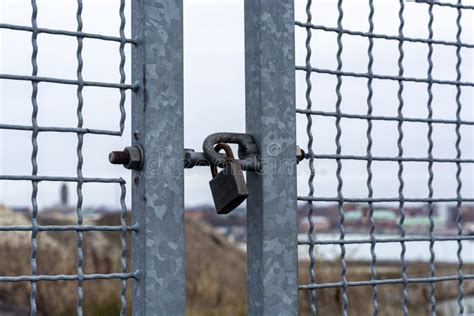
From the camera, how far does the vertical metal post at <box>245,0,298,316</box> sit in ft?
5.43

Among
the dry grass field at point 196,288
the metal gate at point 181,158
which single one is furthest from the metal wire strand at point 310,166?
the dry grass field at point 196,288

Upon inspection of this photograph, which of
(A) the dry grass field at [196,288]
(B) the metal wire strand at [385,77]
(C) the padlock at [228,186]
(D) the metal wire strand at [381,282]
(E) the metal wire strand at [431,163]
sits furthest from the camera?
(A) the dry grass field at [196,288]

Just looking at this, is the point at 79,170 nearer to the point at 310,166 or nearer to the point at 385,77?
the point at 310,166

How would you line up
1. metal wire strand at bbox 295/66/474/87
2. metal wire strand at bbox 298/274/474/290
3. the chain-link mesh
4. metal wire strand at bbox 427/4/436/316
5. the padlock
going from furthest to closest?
metal wire strand at bbox 427/4/436/316, metal wire strand at bbox 295/66/474/87, metal wire strand at bbox 298/274/474/290, the padlock, the chain-link mesh

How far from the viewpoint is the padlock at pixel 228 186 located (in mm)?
1577

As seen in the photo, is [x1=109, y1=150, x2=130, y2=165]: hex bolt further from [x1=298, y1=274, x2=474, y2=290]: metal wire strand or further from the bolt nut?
[x1=298, y1=274, x2=474, y2=290]: metal wire strand

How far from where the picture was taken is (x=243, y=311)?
5.54 metres

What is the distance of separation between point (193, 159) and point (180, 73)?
176mm

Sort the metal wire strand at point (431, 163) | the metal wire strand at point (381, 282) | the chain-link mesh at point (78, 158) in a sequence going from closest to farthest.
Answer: the chain-link mesh at point (78, 158), the metal wire strand at point (381, 282), the metal wire strand at point (431, 163)

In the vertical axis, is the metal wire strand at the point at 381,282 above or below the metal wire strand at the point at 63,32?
below

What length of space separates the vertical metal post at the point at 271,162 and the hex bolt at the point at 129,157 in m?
0.27

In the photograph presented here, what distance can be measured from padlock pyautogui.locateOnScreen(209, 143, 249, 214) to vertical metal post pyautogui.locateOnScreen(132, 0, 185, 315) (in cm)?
9

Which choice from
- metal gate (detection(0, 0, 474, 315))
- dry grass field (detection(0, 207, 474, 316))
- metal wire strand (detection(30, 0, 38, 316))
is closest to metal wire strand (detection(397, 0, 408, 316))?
metal gate (detection(0, 0, 474, 315))

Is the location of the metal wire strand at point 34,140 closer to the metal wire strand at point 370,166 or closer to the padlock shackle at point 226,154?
the padlock shackle at point 226,154
